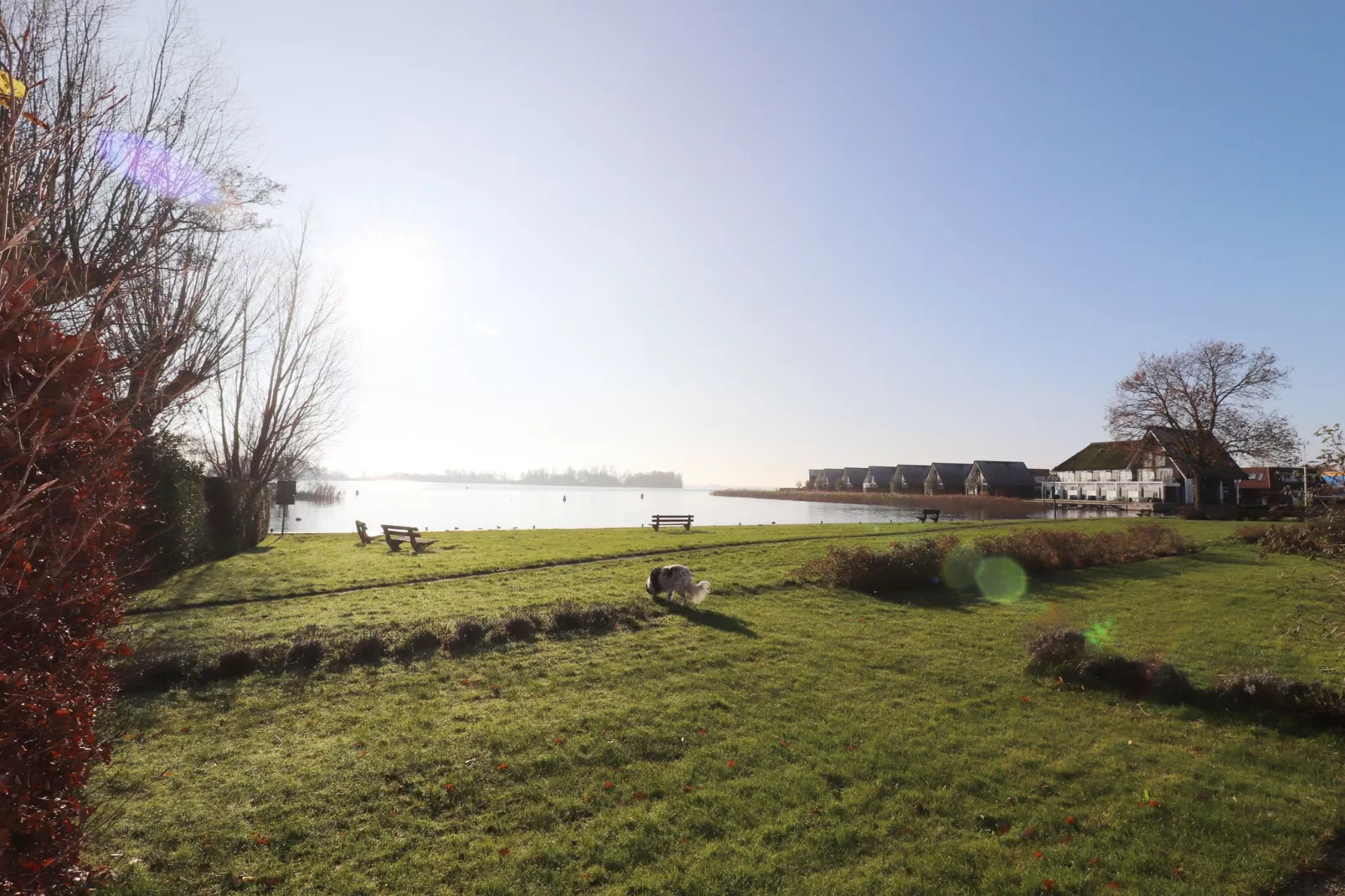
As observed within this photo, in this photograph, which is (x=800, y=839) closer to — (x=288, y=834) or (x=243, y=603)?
(x=288, y=834)

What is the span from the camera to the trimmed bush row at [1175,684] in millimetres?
9219

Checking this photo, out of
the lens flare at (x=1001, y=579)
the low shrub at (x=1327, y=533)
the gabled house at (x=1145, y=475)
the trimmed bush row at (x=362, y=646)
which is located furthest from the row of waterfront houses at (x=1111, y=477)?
the trimmed bush row at (x=362, y=646)

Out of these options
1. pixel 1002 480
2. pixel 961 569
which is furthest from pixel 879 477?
pixel 961 569

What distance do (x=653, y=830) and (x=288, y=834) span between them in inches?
136

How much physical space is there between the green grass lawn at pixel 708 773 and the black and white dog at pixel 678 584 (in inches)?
83.9

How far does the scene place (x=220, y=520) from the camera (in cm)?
2359

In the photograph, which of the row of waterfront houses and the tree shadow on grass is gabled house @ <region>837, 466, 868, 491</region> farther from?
the tree shadow on grass

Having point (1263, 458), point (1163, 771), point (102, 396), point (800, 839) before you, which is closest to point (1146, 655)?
point (1163, 771)

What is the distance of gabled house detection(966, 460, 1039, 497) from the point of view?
303 ft

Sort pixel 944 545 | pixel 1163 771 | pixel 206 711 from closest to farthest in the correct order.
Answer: pixel 1163 771 < pixel 206 711 < pixel 944 545

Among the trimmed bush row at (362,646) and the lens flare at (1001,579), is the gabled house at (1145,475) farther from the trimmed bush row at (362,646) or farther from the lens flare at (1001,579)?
the trimmed bush row at (362,646)

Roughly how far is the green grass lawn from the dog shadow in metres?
0.37

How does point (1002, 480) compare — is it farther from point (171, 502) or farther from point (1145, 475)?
point (171, 502)

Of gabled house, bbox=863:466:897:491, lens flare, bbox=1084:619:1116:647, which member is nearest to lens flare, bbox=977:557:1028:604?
lens flare, bbox=1084:619:1116:647
